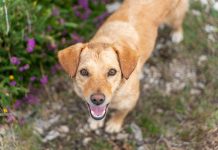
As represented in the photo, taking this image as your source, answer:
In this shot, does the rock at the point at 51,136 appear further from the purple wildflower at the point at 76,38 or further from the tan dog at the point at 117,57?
the purple wildflower at the point at 76,38

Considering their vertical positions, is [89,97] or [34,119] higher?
[89,97]

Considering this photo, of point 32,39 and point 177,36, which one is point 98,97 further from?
point 177,36

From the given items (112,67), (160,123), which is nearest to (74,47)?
(112,67)

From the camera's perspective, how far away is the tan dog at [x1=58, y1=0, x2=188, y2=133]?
4367 mm

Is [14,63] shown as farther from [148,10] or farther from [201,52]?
[201,52]

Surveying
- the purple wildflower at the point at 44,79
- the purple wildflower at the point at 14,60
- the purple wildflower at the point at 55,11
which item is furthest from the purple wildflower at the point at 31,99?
the purple wildflower at the point at 55,11

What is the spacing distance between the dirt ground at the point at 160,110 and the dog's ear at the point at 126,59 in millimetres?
1359

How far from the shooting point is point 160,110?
5.93 m

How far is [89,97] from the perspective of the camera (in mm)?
4324

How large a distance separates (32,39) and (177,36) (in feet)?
7.63

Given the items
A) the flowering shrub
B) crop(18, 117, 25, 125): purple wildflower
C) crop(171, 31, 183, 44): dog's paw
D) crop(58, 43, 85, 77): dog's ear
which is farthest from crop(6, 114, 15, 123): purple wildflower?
crop(171, 31, 183, 44): dog's paw

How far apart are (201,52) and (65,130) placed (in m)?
2.44

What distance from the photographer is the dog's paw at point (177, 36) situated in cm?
660

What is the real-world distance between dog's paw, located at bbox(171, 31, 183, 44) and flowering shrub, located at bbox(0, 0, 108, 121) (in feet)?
3.74
